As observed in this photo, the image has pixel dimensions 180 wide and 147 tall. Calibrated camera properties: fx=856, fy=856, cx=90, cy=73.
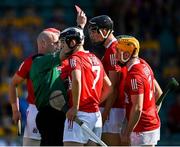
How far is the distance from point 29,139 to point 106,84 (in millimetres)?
1329

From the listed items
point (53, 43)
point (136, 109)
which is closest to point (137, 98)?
point (136, 109)

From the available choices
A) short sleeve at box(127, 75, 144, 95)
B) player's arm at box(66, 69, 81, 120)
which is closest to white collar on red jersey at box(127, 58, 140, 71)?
short sleeve at box(127, 75, 144, 95)

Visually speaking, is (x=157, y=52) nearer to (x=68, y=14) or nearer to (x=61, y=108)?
(x=68, y=14)

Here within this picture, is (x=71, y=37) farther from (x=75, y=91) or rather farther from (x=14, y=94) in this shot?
(x=14, y=94)

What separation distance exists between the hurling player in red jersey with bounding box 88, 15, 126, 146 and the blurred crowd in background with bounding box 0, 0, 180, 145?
6.70 m

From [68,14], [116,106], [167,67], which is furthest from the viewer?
[68,14]

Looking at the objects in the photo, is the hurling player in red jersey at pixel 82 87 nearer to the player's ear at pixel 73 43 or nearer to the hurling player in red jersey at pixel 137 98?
the player's ear at pixel 73 43

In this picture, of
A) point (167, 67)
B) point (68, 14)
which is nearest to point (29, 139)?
point (167, 67)

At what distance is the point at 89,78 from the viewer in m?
9.84

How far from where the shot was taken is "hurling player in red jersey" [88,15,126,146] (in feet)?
34.1

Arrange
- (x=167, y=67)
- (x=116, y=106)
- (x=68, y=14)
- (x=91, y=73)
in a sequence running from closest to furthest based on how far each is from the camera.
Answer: (x=91, y=73), (x=116, y=106), (x=167, y=67), (x=68, y=14)

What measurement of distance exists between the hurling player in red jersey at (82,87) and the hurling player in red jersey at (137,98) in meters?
0.33

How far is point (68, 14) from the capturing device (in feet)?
65.1

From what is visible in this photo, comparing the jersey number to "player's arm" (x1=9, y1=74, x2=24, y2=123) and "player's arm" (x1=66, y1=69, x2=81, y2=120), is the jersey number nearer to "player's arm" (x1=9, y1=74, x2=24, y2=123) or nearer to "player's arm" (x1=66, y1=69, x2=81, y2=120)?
"player's arm" (x1=66, y1=69, x2=81, y2=120)
